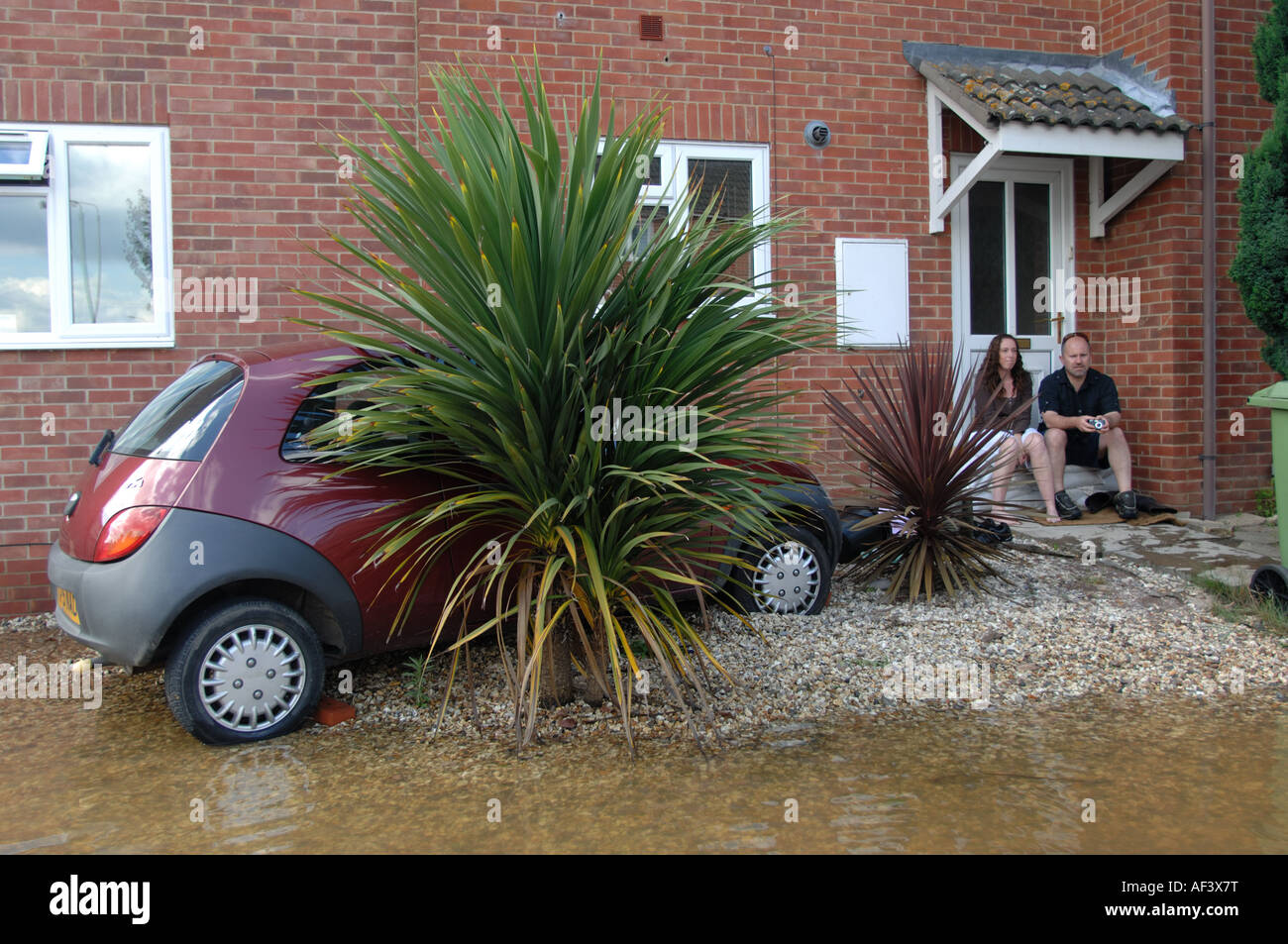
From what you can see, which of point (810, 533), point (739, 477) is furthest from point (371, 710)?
point (810, 533)

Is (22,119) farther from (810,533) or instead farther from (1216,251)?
(1216,251)

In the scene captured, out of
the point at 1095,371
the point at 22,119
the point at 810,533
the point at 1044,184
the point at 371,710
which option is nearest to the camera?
the point at 371,710

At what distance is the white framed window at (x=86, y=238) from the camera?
22.0 feet

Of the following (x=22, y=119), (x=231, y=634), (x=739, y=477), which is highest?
(x=22, y=119)

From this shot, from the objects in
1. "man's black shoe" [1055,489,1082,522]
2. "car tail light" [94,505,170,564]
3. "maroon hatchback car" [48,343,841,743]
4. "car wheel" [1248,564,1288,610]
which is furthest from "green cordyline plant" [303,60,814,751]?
"man's black shoe" [1055,489,1082,522]

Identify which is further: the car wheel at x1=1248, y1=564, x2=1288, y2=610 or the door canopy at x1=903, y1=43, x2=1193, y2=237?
the door canopy at x1=903, y1=43, x2=1193, y2=237

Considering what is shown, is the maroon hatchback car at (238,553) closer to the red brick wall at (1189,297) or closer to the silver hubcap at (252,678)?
the silver hubcap at (252,678)

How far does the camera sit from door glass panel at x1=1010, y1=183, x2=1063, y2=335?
28.6ft

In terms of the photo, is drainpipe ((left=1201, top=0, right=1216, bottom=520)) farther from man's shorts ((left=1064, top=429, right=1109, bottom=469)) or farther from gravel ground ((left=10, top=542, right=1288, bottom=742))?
gravel ground ((left=10, top=542, right=1288, bottom=742))

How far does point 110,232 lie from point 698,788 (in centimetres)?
557

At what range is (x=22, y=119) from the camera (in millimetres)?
6676

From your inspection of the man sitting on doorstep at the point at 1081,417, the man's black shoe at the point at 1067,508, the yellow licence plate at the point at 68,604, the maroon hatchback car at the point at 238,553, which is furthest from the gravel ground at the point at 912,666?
the man sitting on doorstep at the point at 1081,417

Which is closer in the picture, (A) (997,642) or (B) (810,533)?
(A) (997,642)

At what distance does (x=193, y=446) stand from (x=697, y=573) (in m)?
2.26
